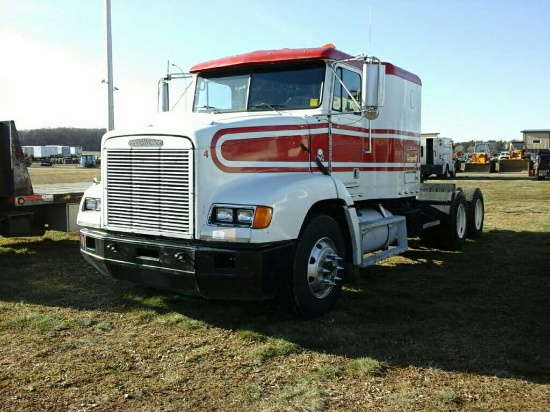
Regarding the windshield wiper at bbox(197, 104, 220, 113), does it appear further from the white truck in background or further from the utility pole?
the white truck in background

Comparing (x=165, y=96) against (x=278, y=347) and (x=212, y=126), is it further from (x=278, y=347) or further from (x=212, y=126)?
(x=278, y=347)

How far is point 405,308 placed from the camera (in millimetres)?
5840

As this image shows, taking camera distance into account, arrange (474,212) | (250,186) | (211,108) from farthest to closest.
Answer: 1. (474,212)
2. (211,108)
3. (250,186)

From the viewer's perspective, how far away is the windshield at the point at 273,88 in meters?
6.06

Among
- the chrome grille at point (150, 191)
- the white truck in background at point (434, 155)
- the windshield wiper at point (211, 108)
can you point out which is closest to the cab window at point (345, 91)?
the windshield wiper at point (211, 108)

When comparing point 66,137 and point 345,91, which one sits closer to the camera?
point 345,91

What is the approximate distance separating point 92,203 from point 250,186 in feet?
6.26

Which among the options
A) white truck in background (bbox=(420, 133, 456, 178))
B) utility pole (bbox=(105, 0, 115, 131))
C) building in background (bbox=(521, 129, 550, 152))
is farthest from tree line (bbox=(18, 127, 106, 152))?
utility pole (bbox=(105, 0, 115, 131))

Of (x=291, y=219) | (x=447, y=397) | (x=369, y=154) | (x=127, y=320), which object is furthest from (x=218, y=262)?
(x=369, y=154)

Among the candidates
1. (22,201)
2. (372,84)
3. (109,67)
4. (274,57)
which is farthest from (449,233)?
(109,67)

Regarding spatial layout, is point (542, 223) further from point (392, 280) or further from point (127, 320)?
point (127, 320)

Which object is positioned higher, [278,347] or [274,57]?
[274,57]

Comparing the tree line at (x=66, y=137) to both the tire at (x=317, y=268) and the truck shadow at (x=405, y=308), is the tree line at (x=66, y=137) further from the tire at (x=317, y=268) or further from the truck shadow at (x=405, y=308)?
the tire at (x=317, y=268)

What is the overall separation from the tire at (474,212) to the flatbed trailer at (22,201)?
7207mm
